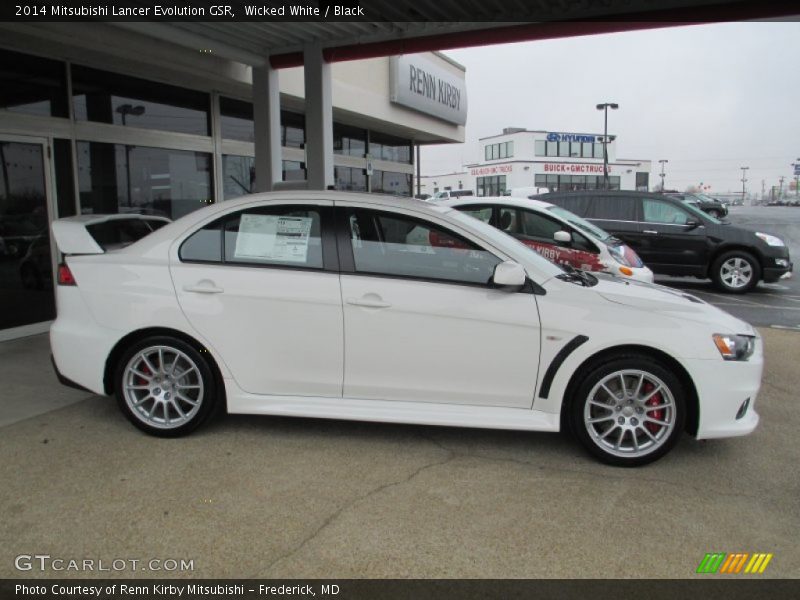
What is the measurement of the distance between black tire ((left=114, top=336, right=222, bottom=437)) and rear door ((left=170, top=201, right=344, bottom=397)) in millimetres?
234

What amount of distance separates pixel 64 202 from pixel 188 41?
2474 millimetres

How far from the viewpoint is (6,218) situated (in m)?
6.93

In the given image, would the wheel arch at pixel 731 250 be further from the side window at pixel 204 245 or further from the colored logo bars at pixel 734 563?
the side window at pixel 204 245

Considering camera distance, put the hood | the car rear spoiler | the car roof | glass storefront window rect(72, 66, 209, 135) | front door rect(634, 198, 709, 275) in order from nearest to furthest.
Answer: the hood < the car rear spoiler < glass storefront window rect(72, 66, 209, 135) < the car roof < front door rect(634, 198, 709, 275)

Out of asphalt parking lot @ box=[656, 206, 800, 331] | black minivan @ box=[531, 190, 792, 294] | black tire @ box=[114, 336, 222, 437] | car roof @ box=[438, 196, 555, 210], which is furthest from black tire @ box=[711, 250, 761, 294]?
black tire @ box=[114, 336, 222, 437]

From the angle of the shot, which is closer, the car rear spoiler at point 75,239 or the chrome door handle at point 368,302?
the chrome door handle at point 368,302

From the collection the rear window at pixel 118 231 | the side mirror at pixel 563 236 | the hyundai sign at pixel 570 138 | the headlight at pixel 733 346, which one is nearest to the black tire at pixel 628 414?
the headlight at pixel 733 346

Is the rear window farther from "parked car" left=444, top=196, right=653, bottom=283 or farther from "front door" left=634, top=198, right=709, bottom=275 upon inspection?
"front door" left=634, top=198, right=709, bottom=275

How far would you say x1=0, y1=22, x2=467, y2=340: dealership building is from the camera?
6.97 meters

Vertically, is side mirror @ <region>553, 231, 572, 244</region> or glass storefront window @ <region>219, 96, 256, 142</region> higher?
glass storefront window @ <region>219, 96, 256, 142</region>

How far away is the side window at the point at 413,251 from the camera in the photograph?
396 cm

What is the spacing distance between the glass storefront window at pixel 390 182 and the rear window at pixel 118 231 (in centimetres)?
959
